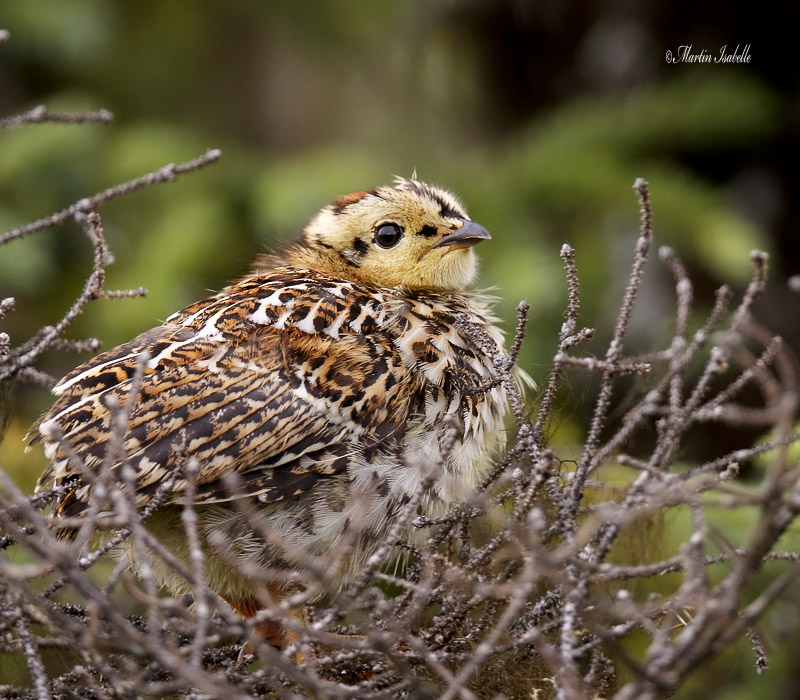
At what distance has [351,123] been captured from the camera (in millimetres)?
9883

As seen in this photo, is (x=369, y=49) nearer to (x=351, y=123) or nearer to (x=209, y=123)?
(x=209, y=123)

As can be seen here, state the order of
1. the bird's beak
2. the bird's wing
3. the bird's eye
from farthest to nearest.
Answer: the bird's eye → the bird's beak → the bird's wing

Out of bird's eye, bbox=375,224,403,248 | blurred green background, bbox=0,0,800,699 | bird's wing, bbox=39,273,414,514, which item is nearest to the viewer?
bird's wing, bbox=39,273,414,514

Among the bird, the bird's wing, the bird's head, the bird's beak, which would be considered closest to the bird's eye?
the bird's head

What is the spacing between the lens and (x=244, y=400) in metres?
3.14

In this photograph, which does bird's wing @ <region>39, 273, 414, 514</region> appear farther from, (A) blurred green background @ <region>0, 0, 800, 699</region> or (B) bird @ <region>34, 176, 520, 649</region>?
(A) blurred green background @ <region>0, 0, 800, 699</region>

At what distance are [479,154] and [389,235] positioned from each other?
2337 mm

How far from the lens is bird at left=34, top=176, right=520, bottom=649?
3027 millimetres

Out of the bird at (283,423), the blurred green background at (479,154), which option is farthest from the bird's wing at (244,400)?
the blurred green background at (479,154)

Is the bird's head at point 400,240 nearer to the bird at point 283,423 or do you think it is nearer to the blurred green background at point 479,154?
the bird at point 283,423

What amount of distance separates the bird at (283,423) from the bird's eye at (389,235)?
401 mm

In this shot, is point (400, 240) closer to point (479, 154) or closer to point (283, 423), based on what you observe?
point (283, 423)

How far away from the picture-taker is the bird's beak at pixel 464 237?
385 cm

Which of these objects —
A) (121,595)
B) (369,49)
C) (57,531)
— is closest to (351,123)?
(369,49)
